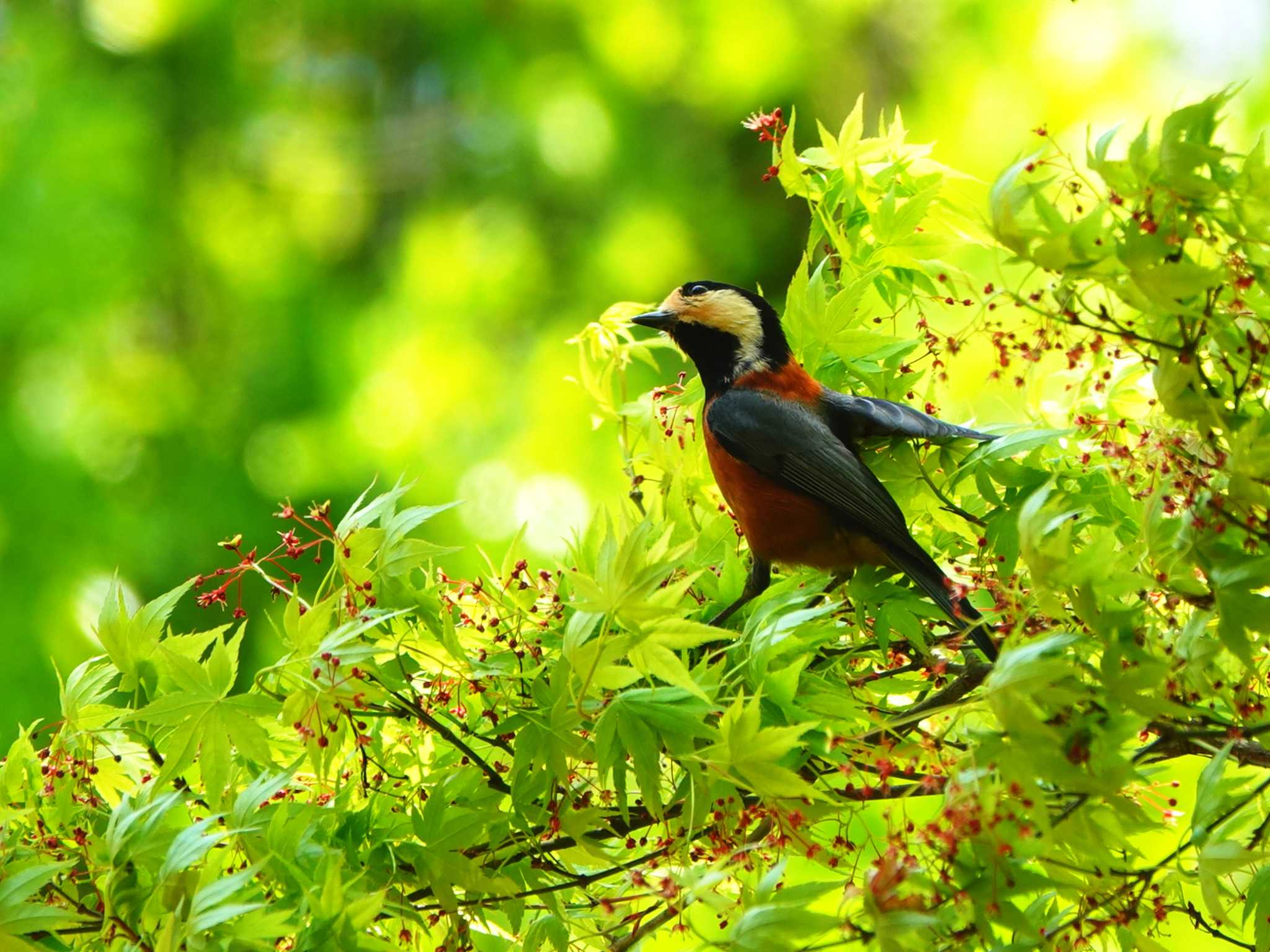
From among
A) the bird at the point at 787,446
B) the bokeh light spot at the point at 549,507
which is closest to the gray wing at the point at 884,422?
the bird at the point at 787,446

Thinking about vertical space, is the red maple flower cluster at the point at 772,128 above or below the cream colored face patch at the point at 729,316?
above

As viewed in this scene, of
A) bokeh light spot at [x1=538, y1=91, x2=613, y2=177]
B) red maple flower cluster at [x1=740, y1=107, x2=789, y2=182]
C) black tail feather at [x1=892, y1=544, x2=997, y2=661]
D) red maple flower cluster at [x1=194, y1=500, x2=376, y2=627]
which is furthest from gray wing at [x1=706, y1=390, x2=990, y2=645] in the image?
bokeh light spot at [x1=538, y1=91, x2=613, y2=177]

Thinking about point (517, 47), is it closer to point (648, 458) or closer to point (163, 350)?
point (163, 350)

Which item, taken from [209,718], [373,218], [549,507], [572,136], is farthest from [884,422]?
[373,218]

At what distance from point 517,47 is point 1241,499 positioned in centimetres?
600

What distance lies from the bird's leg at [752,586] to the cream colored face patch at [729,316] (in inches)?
20.2

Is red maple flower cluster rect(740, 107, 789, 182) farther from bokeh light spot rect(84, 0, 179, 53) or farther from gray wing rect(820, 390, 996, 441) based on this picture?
bokeh light spot rect(84, 0, 179, 53)

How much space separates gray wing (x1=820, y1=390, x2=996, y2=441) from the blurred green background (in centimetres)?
257

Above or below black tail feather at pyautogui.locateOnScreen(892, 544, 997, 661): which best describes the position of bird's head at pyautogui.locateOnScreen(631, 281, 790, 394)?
above

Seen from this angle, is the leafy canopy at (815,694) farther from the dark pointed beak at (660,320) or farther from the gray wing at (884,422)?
the dark pointed beak at (660,320)

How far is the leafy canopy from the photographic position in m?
0.98

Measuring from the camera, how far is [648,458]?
1.64 meters

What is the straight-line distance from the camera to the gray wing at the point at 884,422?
145 cm

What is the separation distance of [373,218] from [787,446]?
17.8 feet
